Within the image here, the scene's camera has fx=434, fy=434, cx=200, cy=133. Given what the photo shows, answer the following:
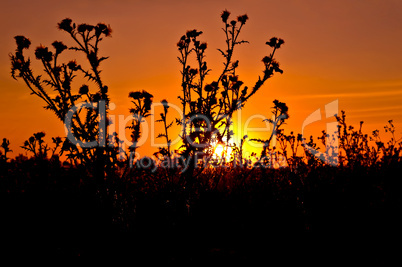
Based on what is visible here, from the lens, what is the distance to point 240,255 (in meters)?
4.27

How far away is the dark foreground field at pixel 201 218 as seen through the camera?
4.53m

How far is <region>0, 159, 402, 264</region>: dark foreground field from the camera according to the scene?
178 inches

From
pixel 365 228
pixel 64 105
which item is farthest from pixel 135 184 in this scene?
pixel 365 228

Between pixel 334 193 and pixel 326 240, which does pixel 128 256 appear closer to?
pixel 326 240

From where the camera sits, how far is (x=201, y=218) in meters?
5.88

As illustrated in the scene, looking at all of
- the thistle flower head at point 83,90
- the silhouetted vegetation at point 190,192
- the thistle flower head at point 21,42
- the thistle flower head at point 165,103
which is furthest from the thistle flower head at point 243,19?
the thistle flower head at point 21,42

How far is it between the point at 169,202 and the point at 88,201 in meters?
1.14

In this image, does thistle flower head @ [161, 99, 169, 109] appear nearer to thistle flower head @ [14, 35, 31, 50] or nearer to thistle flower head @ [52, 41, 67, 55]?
thistle flower head @ [52, 41, 67, 55]

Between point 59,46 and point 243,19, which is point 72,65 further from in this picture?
point 243,19

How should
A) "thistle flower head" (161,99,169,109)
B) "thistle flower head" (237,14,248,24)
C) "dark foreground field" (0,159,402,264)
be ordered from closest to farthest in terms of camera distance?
1. "dark foreground field" (0,159,402,264)
2. "thistle flower head" (161,99,169,109)
3. "thistle flower head" (237,14,248,24)

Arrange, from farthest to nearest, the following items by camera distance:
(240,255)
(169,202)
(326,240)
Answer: (169,202) → (326,240) → (240,255)

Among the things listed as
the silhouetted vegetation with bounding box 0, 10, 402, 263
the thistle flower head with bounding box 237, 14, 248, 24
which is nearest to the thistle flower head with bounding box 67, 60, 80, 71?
the silhouetted vegetation with bounding box 0, 10, 402, 263

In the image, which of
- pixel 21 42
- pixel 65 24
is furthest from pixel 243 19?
pixel 21 42

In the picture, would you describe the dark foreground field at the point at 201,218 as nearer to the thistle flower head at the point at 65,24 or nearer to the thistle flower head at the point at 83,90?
the thistle flower head at the point at 83,90
